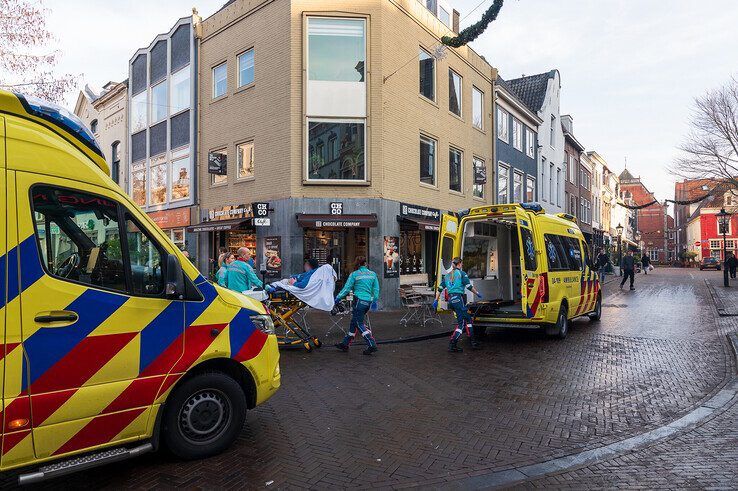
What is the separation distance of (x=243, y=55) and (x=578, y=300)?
13.0m

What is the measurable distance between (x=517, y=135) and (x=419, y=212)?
11961 mm

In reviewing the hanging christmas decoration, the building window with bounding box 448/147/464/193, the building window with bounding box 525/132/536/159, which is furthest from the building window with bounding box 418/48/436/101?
the building window with bounding box 525/132/536/159

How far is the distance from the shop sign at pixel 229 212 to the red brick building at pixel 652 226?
88.6m

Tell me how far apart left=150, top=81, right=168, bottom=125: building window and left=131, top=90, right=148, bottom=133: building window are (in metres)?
0.61

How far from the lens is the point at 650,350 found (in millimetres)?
8773

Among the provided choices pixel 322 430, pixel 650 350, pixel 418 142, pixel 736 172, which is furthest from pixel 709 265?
pixel 322 430

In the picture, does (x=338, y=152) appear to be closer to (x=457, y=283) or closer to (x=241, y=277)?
(x=241, y=277)

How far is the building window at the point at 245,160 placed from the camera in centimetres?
1579

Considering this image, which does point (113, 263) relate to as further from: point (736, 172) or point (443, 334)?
point (736, 172)

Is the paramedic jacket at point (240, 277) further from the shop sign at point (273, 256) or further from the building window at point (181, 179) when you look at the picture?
the building window at point (181, 179)

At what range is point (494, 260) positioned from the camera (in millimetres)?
11555

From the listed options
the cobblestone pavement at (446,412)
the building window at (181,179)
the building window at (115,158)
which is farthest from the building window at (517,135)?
the building window at (115,158)

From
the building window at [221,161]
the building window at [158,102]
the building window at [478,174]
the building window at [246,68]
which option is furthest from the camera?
the building window at [478,174]

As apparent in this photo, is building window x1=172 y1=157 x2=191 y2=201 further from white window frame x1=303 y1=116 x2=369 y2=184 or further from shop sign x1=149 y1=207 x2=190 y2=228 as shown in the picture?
white window frame x1=303 y1=116 x2=369 y2=184
